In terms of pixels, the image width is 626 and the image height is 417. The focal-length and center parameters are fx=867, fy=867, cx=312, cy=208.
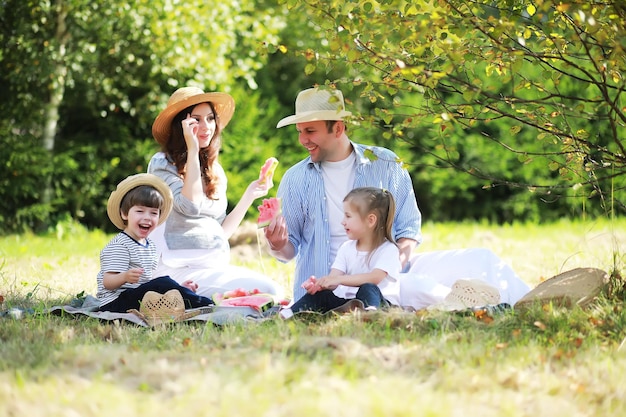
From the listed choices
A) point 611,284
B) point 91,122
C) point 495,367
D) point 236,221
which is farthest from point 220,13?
point 495,367

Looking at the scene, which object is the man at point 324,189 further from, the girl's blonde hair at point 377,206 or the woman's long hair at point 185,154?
the woman's long hair at point 185,154

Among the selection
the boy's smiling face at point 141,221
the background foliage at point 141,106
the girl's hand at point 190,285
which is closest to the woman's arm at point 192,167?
the boy's smiling face at point 141,221

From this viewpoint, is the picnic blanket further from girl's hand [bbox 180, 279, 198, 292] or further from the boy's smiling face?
the boy's smiling face

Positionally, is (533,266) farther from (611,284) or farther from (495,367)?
(495,367)

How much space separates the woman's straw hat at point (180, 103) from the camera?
224 inches

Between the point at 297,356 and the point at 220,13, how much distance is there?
706cm

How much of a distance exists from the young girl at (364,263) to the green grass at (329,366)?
275 millimetres

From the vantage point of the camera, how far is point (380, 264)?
4848 mm

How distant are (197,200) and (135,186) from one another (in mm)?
478

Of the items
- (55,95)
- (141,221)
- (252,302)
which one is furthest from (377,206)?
(55,95)

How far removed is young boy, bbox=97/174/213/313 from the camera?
16.3 ft

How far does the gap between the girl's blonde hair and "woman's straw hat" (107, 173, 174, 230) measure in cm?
110

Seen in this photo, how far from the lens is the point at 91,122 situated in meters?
11.0

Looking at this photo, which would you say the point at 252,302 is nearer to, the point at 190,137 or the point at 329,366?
the point at 190,137
